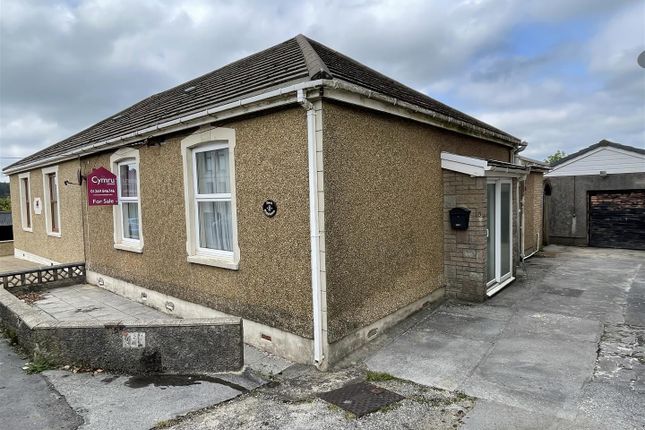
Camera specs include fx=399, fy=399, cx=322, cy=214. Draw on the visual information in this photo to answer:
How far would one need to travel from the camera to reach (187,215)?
678cm

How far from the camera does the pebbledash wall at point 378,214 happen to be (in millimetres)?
4938

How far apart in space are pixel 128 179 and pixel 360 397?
7.07 metres

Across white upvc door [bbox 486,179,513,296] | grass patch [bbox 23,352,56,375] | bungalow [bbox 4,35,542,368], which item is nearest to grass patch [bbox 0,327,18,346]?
grass patch [bbox 23,352,56,375]

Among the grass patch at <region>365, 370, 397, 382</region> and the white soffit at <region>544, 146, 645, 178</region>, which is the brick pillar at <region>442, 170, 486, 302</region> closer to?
the grass patch at <region>365, 370, 397, 382</region>

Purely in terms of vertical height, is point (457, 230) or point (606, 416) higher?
point (457, 230)

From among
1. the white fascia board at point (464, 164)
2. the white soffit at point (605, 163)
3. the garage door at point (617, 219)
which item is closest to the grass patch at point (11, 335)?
the white fascia board at point (464, 164)

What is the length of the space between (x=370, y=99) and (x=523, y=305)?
467 cm

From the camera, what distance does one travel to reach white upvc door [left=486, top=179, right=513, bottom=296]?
308 inches

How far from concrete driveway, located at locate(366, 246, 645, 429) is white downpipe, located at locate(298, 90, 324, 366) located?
73 cm

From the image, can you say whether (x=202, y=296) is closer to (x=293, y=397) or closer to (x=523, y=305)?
(x=293, y=397)

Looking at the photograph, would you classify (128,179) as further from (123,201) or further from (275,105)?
(275,105)

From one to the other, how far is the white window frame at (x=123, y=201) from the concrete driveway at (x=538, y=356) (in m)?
5.67

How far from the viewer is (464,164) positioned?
23.6 feet

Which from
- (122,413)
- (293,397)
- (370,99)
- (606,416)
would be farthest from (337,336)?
(370,99)
